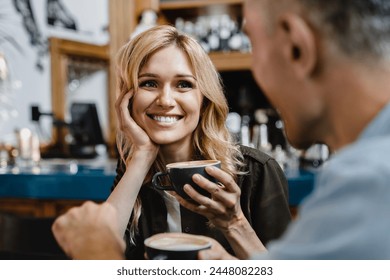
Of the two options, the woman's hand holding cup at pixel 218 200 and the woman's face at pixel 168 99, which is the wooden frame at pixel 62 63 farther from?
the woman's hand holding cup at pixel 218 200

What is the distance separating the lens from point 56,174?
119 cm

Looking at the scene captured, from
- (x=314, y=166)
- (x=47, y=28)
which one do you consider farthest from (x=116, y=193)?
(x=47, y=28)

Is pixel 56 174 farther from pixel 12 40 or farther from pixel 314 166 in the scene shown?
pixel 12 40

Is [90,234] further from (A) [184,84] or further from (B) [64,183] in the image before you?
(B) [64,183]

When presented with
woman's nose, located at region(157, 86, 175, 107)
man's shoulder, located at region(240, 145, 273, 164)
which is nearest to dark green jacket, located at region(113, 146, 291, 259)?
man's shoulder, located at region(240, 145, 273, 164)

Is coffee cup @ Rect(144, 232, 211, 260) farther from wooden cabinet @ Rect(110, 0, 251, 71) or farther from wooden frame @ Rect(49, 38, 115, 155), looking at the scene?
wooden cabinet @ Rect(110, 0, 251, 71)

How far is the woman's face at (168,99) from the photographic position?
26.3 inches

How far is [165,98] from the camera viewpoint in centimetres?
68

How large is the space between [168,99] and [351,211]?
16.5 inches

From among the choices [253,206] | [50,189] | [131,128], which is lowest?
[50,189]

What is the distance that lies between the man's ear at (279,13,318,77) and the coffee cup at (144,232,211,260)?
0.19 metres

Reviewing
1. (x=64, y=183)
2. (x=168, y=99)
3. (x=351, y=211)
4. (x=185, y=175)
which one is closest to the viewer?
(x=351, y=211)

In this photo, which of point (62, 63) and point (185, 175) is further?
point (62, 63)

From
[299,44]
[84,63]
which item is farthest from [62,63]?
[299,44]
